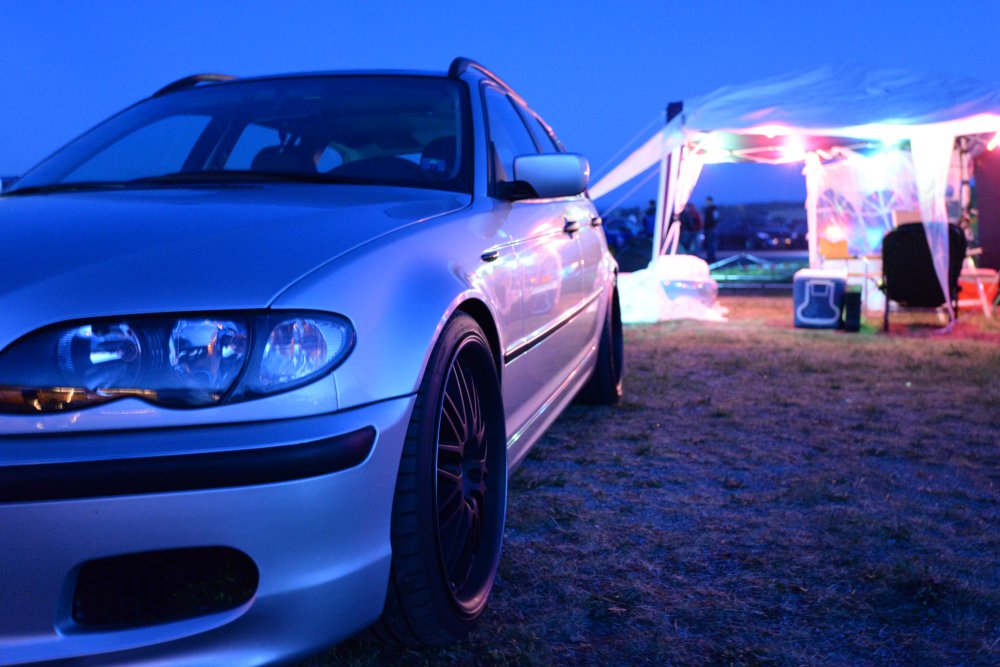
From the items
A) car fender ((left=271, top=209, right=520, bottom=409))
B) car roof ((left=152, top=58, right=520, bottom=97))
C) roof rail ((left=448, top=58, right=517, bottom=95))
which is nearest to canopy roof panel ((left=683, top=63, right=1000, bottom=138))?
roof rail ((left=448, top=58, right=517, bottom=95))

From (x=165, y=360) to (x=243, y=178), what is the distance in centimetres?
123

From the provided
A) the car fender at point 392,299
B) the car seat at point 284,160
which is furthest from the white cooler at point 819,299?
the car fender at point 392,299

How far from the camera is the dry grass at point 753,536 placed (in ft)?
6.88

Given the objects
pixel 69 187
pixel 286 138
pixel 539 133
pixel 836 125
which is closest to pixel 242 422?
pixel 69 187

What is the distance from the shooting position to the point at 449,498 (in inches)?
80.6

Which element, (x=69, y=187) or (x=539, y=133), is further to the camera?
(x=539, y=133)

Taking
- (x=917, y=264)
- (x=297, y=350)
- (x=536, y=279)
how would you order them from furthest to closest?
(x=917, y=264) < (x=536, y=279) < (x=297, y=350)

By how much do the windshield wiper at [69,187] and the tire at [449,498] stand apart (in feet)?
3.82

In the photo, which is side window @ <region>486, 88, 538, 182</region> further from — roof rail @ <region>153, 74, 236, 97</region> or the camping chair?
the camping chair

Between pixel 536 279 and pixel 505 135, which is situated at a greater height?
pixel 505 135

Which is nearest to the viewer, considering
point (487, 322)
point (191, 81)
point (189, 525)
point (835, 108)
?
point (189, 525)

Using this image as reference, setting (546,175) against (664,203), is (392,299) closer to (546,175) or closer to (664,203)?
(546,175)

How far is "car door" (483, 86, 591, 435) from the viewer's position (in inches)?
107

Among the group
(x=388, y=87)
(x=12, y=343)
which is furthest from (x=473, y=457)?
(x=388, y=87)
